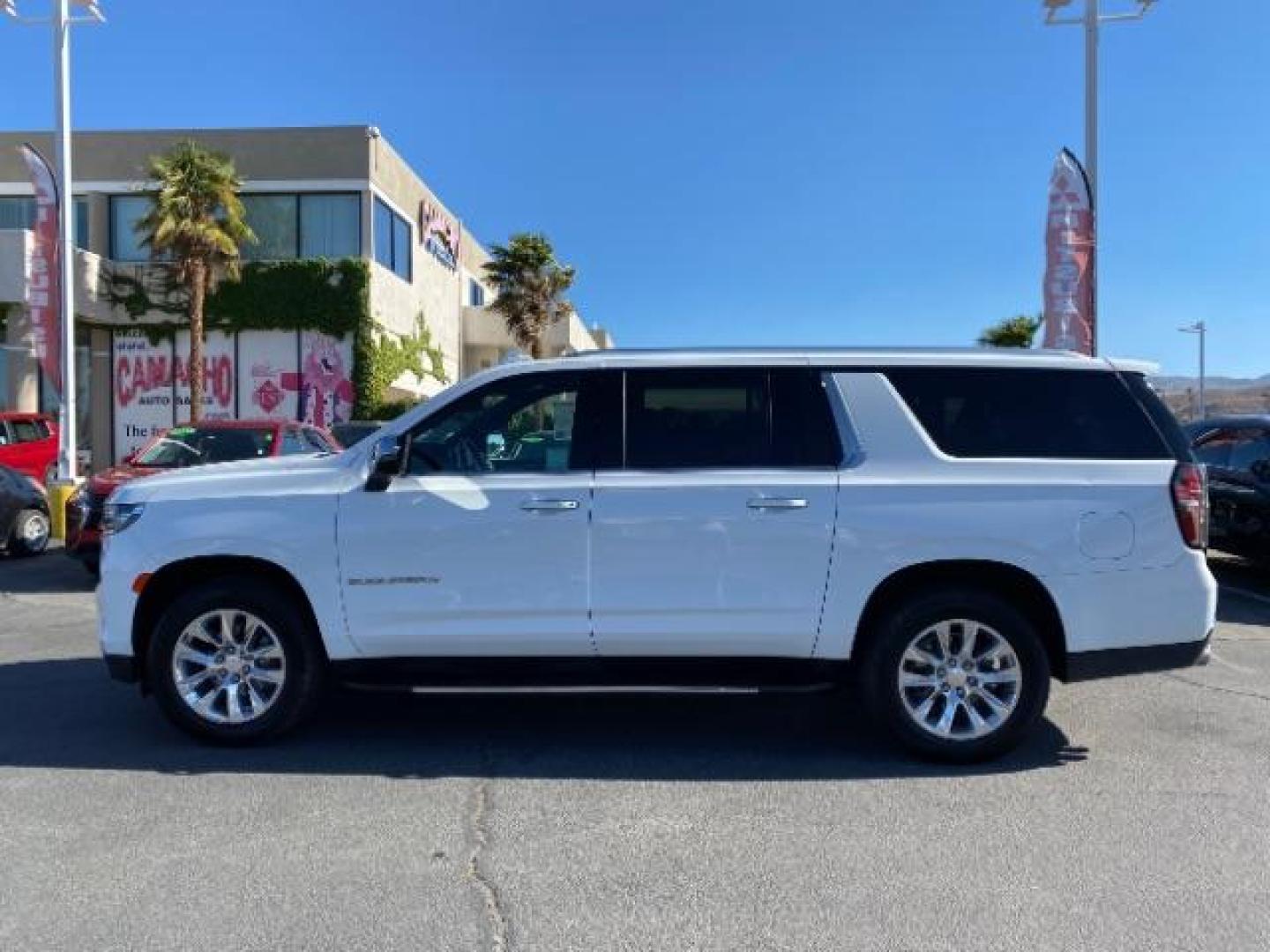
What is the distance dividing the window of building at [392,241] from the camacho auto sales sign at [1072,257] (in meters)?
16.2

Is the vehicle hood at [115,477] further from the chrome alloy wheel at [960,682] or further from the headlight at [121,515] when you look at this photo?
the chrome alloy wheel at [960,682]

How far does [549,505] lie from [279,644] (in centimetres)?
151

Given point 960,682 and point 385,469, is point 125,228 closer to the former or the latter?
point 385,469

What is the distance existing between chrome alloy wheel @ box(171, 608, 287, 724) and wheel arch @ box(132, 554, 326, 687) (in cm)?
19

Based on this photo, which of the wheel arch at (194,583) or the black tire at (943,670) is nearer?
the black tire at (943,670)

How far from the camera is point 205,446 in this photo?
11.8 metres

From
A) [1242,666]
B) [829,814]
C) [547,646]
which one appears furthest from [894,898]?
[1242,666]

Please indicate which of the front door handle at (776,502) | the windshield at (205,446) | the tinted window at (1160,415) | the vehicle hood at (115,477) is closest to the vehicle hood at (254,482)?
the front door handle at (776,502)

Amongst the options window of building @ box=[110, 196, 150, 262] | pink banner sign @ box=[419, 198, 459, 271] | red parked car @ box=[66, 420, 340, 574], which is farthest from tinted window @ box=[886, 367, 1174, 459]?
pink banner sign @ box=[419, 198, 459, 271]

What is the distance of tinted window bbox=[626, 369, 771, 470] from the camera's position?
5.21 meters

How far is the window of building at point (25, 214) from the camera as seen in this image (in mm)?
25516

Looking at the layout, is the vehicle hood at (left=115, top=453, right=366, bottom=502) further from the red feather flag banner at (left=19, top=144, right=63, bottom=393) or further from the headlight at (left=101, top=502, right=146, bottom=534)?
the red feather flag banner at (left=19, top=144, right=63, bottom=393)

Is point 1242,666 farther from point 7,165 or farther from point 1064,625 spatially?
point 7,165

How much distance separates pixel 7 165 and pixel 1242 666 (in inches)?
1084
